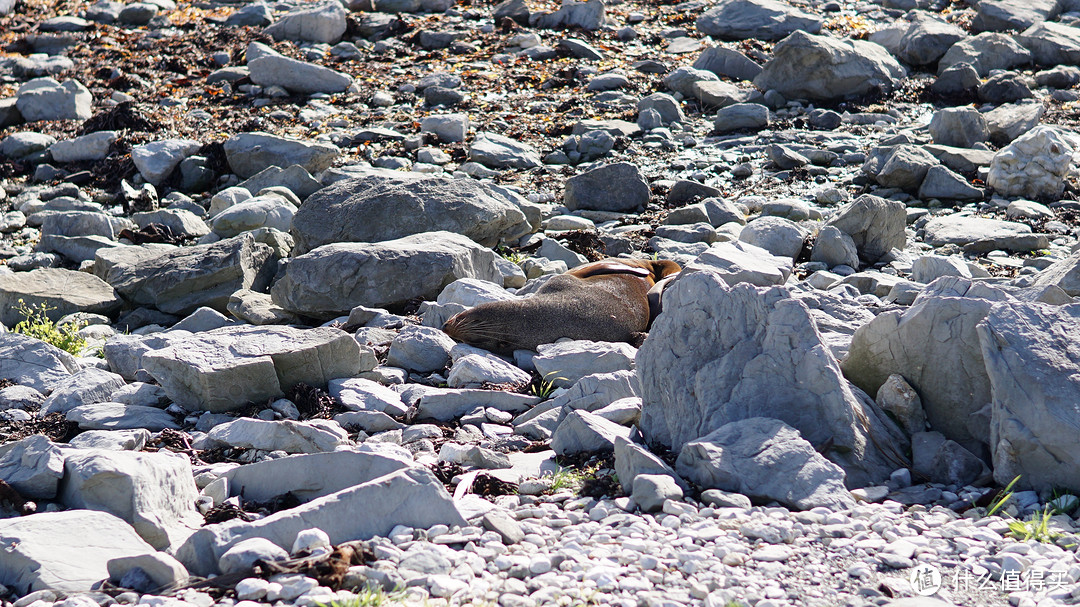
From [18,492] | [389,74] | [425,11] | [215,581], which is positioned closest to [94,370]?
[18,492]

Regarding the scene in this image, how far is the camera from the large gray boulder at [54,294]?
829cm

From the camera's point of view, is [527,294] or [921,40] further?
[921,40]

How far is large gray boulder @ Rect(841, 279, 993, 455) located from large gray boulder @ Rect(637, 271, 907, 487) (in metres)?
0.23

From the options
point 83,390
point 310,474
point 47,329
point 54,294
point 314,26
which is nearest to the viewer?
point 310,474

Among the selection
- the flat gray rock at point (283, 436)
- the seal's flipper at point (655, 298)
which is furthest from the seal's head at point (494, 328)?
the flat gray rock at point (283, 436)

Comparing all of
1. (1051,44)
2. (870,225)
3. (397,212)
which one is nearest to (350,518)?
(397,212)

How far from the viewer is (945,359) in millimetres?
4516

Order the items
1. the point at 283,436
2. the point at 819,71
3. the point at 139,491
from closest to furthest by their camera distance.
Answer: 1. the point at 139,491
2. the point at 283,436
3. the point at 819,71

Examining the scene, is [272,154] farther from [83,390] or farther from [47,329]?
[83,390]

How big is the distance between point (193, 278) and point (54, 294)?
3.88ft

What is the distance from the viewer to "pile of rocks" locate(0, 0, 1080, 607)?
11.6ft

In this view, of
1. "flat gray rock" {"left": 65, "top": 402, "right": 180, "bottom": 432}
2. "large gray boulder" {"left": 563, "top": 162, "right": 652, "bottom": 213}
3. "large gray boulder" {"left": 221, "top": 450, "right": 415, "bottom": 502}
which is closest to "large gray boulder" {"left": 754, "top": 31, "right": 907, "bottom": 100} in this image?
"large gray boulder" {"left": 563, "top": 162, "right": 652, "bottom": 213}

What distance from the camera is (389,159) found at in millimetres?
12555

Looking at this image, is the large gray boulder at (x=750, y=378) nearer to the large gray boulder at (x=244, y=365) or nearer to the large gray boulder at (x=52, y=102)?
the large gray boulder at (x=244, y=365)
